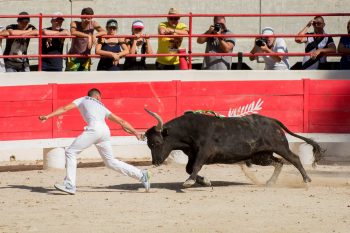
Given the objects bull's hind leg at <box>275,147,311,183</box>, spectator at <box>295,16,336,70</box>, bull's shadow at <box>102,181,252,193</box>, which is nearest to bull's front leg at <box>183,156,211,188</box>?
bull's shadow at <box>102,181,252,193</box>

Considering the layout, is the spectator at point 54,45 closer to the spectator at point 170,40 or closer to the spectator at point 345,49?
the spectator at point 170,40

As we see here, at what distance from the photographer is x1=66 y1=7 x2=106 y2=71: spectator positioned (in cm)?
1689

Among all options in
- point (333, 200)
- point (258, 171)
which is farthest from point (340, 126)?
point (333, 200)

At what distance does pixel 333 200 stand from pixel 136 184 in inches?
109

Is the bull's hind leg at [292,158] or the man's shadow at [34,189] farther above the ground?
the bull's hind leg at [292,158]

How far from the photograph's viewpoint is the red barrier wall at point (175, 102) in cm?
1675

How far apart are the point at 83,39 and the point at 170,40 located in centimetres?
136

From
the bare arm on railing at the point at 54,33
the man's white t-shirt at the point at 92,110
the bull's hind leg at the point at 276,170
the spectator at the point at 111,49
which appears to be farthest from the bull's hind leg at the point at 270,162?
the bare arm on railing at the point at 54,33

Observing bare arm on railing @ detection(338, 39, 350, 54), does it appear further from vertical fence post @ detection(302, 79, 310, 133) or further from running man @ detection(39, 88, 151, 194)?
running man @ detection(39, 88, 151, 194)

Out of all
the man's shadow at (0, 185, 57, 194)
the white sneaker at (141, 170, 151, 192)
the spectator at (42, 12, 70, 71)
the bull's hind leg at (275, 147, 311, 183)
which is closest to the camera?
the white sneaker at (141, 170, 151, 192)

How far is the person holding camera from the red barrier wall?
392 millimetres

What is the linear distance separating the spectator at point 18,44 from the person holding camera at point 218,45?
A: 2.53 metres

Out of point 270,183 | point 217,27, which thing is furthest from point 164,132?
point 217,27

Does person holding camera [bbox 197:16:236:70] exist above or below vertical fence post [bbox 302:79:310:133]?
above
